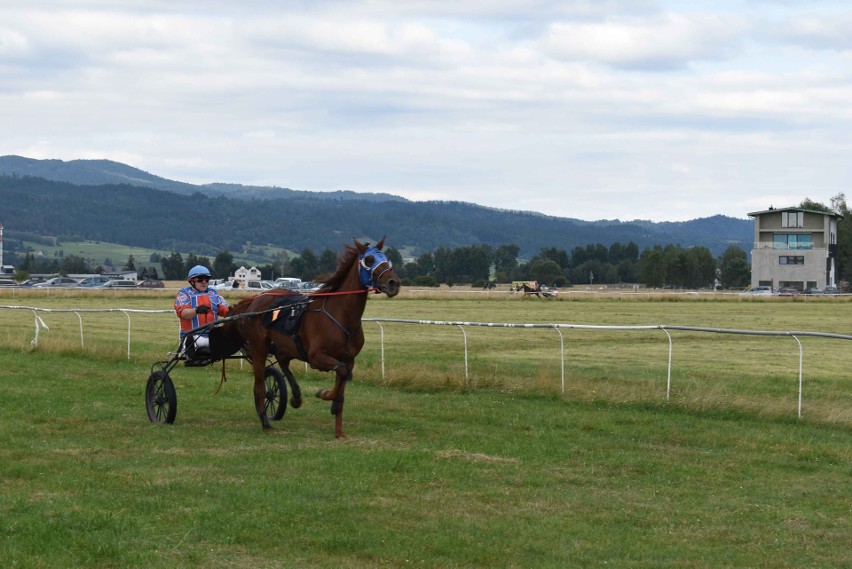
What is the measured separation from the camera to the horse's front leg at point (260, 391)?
13328 millimetres

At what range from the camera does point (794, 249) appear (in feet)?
345

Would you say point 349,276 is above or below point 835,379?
above

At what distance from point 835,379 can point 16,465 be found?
1646cm

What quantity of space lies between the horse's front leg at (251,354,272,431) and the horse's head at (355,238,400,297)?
6.00 ft

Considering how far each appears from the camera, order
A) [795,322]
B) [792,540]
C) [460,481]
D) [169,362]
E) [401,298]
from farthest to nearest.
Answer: [401,298] → [795,322] → [169,362] → [460,481] → [792,540]

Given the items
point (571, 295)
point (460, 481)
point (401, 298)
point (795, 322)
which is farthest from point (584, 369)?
point (571, 295)

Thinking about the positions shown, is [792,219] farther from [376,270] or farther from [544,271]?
[376,270]

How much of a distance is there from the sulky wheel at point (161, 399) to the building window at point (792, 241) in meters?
99.2

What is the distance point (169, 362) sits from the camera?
46.5 ft

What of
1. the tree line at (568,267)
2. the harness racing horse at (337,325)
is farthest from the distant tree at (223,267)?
the harness racing horse at (337,325)

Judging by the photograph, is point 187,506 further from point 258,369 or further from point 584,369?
point 584,369

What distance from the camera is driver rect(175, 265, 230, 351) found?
14164mm

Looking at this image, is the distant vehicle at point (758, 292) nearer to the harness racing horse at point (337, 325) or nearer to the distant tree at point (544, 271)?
the distant tree at point (544, 271)

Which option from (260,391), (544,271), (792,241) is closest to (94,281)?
(544,271)
